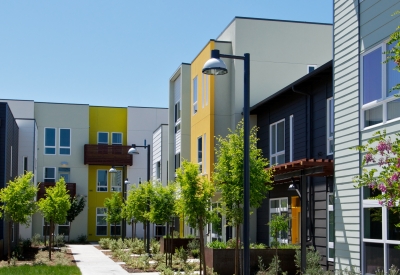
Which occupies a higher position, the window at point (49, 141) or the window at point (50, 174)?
the window at point (49, 141)

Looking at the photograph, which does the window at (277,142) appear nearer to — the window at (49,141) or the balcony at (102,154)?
the balcony at (102,154)

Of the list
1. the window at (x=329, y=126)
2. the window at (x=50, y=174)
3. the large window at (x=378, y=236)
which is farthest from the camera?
the window at (x=50, y=174)

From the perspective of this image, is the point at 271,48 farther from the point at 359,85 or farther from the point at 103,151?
the point at 103,151

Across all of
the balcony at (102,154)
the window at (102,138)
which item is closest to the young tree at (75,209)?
the balcony at (102,154)

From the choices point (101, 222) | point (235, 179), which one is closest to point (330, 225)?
point (235, 179)

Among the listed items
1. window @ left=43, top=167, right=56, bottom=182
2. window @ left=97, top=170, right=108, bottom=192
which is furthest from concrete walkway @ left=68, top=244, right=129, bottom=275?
window @ left=97, top=170, right=108, bottom=192

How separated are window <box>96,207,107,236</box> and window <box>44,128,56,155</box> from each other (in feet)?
20.0

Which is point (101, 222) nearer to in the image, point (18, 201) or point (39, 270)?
point (18, 201)

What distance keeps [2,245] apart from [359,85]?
19.6 m

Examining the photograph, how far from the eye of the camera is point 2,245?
27328 mm

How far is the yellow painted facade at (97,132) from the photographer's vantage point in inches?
1973

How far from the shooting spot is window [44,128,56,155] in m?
49.5

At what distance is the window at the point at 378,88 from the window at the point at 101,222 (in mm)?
39050

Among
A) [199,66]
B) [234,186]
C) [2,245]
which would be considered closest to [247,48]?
[199,66]
